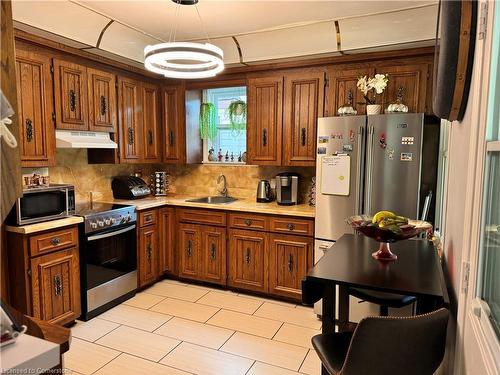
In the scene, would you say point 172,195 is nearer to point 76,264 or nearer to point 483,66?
point 76,264

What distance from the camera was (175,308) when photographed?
335 centimetres

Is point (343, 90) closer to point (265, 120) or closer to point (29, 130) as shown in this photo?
point (265, 120)

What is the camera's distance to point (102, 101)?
3.49 metres

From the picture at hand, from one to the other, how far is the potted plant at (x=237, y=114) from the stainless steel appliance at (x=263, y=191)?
80 centimetres

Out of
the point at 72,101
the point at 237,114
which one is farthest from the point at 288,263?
the point at 72,101

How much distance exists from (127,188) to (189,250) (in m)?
0.97

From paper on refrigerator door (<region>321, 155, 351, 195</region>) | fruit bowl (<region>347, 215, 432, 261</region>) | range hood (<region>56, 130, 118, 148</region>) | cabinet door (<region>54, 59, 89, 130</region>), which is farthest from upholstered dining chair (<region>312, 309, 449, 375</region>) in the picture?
cabinet door (<region>54, 59, 89, 130</region>)

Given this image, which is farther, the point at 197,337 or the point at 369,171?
the point at 369,171

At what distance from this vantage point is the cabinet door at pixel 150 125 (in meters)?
4.04

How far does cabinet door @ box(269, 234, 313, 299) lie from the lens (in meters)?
3.34

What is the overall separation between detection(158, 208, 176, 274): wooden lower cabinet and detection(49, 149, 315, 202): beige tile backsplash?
0.68m

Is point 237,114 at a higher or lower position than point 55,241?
higher

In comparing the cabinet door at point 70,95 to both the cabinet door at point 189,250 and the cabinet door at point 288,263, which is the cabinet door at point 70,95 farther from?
the cabinet door at point 288,263

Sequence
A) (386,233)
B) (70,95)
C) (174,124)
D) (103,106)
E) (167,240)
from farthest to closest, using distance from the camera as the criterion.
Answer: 1. (174,124)
2. (167,240)
3. (103,106)
4. (70,95)
5. (386,233)
